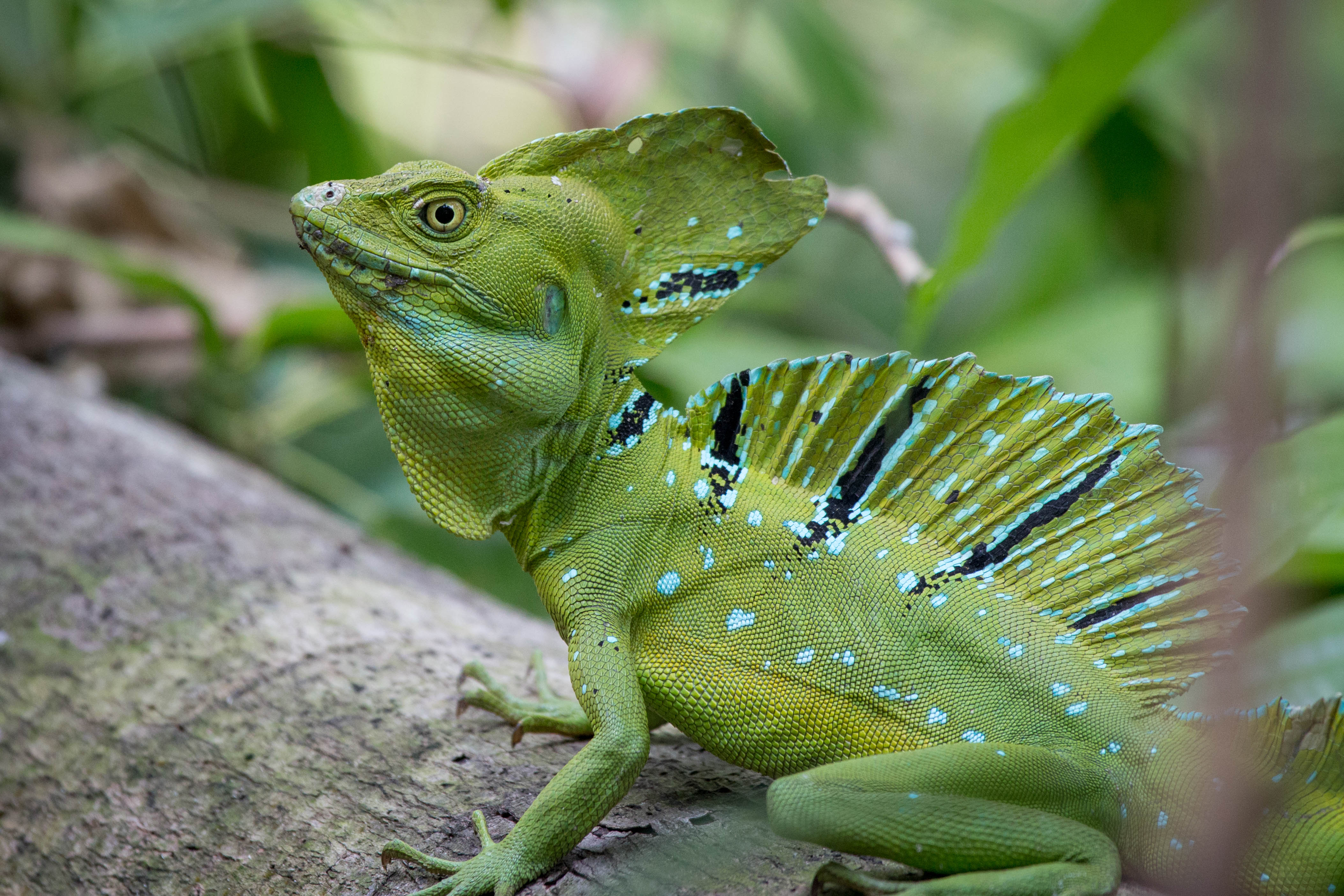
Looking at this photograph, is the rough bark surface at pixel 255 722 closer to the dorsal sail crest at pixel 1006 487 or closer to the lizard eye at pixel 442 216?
the dorsal sail crest at pixel 1006 487

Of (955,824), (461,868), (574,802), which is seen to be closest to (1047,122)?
(955,824)

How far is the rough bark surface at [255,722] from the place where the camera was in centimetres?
243

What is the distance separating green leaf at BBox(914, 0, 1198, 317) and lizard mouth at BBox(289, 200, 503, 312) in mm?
1328

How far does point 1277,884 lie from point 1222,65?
1951 mm

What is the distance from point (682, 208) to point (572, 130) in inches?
122

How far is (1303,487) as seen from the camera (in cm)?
299

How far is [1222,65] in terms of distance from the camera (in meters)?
0.85

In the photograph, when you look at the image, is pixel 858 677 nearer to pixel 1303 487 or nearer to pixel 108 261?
pixel 1303 487

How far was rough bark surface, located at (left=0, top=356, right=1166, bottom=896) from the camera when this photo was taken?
7.97 ft

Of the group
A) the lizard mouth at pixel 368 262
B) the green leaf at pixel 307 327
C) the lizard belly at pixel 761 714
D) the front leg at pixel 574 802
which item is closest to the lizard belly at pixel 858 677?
the lizard belly at pixel 761 714

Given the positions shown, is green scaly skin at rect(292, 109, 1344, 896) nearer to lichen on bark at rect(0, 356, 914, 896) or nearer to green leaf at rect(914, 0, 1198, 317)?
lichen on bark at rect(0, 356, 914, 896)

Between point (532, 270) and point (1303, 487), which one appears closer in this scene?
point (532, 270)

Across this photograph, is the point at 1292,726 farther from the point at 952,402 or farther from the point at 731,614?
the point at 731,614

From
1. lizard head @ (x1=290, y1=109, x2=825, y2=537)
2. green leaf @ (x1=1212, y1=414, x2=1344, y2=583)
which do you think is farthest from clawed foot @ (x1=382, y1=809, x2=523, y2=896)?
green leaf @ (x1=1212, y1=414, x2=1344, y2=583)
